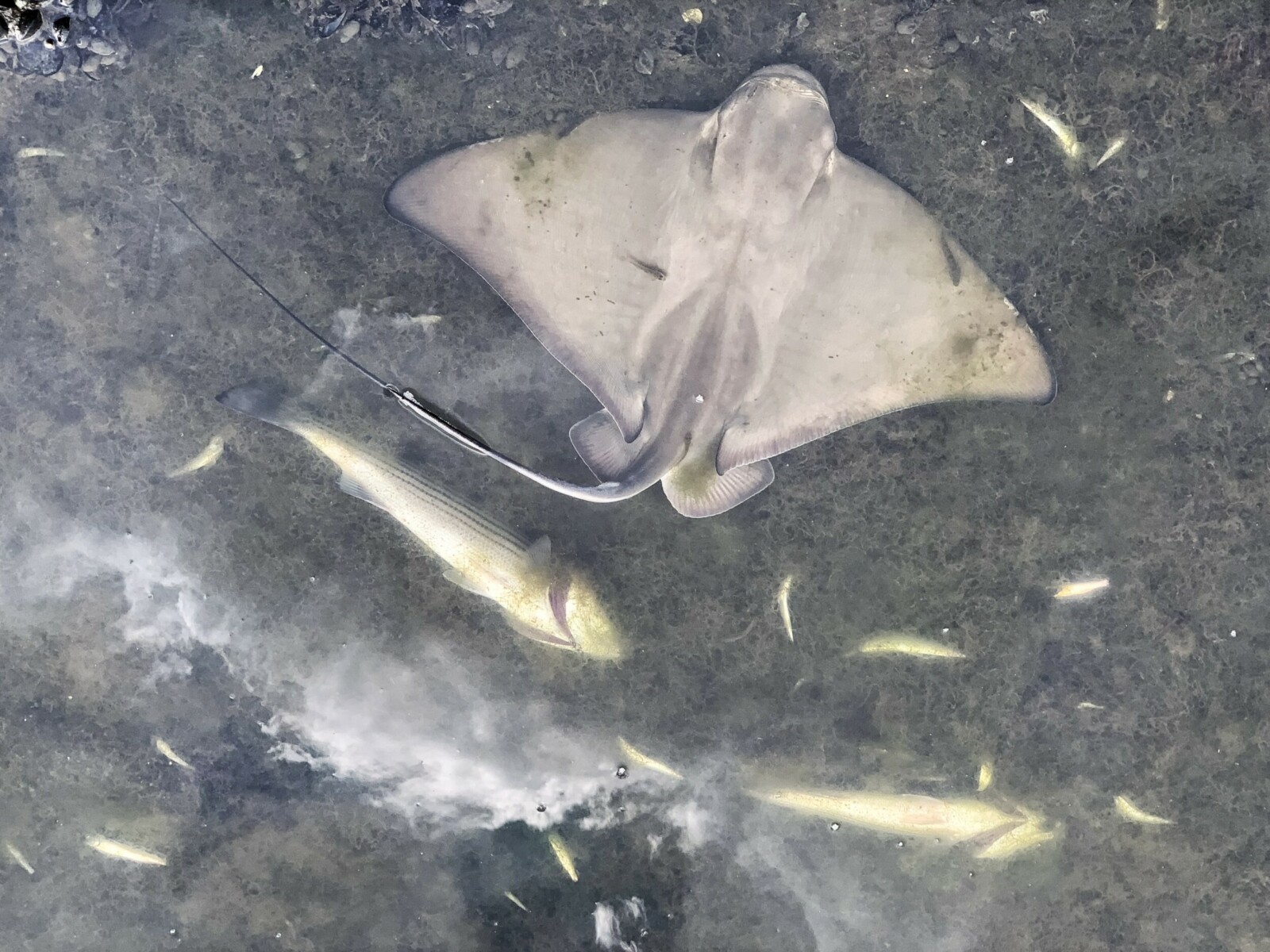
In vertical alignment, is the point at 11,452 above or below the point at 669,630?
above

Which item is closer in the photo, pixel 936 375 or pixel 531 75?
pixel 936 375

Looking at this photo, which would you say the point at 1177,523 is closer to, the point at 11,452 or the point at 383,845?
the point at 383,845

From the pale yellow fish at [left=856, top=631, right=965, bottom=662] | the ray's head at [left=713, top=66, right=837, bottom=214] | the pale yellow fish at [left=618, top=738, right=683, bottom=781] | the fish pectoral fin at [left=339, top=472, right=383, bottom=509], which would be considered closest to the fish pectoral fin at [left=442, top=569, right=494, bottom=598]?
the fish pectoral fin at [left=339, top=472, right=383, bottom=509]

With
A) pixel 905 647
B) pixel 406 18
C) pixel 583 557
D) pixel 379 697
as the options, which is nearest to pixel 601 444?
pixel 583 557

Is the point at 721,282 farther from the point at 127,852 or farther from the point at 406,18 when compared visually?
the point at 127,852

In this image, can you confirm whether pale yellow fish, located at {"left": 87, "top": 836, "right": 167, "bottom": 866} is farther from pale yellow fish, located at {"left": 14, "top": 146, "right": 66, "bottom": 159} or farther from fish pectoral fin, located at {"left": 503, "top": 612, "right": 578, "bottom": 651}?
pale yellow fish, located at {"left": 14, "top": 146, "right": 66, "bottom": 159}

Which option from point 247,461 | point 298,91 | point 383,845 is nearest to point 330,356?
point 247,461

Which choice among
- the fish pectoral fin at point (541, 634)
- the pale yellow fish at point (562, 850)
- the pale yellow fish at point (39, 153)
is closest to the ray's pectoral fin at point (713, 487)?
the fish pectoral fin at point (541, 634)
